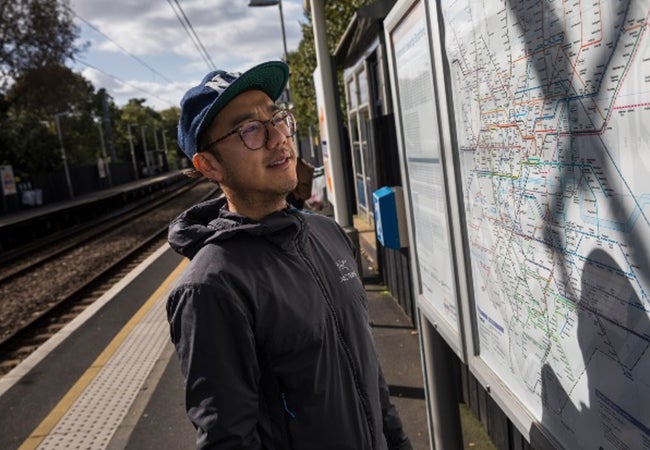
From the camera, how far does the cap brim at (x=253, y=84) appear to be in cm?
176

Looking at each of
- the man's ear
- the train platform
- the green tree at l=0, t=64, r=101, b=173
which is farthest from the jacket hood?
the green tree at l=0, t=64, r=101, b=173

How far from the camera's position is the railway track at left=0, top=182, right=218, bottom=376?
26.3ft

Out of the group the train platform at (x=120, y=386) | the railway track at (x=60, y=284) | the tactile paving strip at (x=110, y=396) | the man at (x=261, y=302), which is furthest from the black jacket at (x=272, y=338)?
the railway track at (x=60, y=284)

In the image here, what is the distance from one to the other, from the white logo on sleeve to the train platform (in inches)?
86.3

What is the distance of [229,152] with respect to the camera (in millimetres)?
1814

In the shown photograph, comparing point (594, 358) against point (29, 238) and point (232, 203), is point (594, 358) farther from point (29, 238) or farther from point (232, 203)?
point (29, 238)

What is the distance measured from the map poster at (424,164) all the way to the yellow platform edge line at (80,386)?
11.0 feet

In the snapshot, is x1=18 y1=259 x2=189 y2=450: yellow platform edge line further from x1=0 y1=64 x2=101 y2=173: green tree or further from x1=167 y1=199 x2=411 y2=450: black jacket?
x1=0 y1=64 x2=101 y2=173: green tree

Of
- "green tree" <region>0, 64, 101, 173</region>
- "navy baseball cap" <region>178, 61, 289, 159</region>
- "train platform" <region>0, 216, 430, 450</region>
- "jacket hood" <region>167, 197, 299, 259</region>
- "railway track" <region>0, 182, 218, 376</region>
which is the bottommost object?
"railway track" <region>0, 182, 218, 376</region>

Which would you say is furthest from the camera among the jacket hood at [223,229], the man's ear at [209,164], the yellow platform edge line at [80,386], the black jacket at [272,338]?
the yellow platform edge line at [80,386]

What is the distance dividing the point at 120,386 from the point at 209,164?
398cm

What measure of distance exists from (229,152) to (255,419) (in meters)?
0.80

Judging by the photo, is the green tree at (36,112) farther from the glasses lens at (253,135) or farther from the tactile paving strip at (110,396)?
the glasses lens at (253,135)

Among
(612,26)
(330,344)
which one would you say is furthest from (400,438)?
(612,26)
